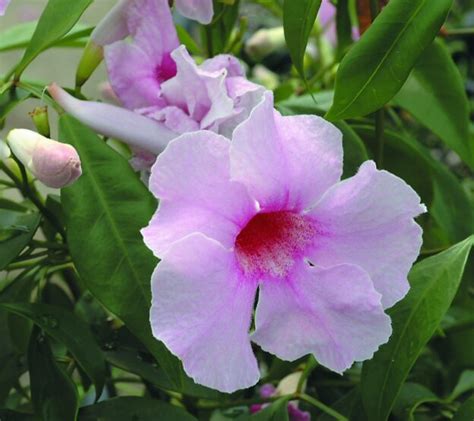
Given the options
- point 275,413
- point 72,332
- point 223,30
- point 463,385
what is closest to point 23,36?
point 223,30

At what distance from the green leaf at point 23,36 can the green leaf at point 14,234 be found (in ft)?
0.55

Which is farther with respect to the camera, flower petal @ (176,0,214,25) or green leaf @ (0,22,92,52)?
green leaf @ (0,22,92,52)

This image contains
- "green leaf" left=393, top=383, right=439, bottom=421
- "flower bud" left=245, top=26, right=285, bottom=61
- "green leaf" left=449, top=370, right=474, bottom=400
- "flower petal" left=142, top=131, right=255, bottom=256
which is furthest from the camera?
"flower bud" left=245, top=26, right=285, bottom=61

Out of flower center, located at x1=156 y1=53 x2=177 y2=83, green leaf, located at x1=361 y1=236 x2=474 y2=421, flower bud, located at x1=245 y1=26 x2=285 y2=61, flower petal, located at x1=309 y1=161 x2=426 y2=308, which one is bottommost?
flower bud, located at x1=245 y1=26 x2=285 y2=61

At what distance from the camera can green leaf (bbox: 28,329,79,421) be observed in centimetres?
58

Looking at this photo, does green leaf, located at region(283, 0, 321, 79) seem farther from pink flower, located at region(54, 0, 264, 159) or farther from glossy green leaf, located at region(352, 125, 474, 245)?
glossy green leaf, located at region(352, 125, 474, 245)

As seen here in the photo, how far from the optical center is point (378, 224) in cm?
49

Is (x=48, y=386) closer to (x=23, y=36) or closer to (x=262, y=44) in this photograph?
(x=23, y=36)

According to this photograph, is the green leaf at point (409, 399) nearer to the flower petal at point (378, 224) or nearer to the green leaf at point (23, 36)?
the flower petal at point (378, 224)

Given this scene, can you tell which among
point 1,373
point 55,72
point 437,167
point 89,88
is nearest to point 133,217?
point 1,373

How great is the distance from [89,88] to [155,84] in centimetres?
129

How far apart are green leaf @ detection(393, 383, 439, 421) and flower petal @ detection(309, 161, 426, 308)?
0.18 m

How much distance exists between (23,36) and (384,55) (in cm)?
37

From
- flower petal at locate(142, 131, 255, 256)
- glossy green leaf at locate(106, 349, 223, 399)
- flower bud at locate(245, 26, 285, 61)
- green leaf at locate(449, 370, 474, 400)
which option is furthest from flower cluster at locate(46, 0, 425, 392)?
flower bud at locate(245, 26, 285, 61)
